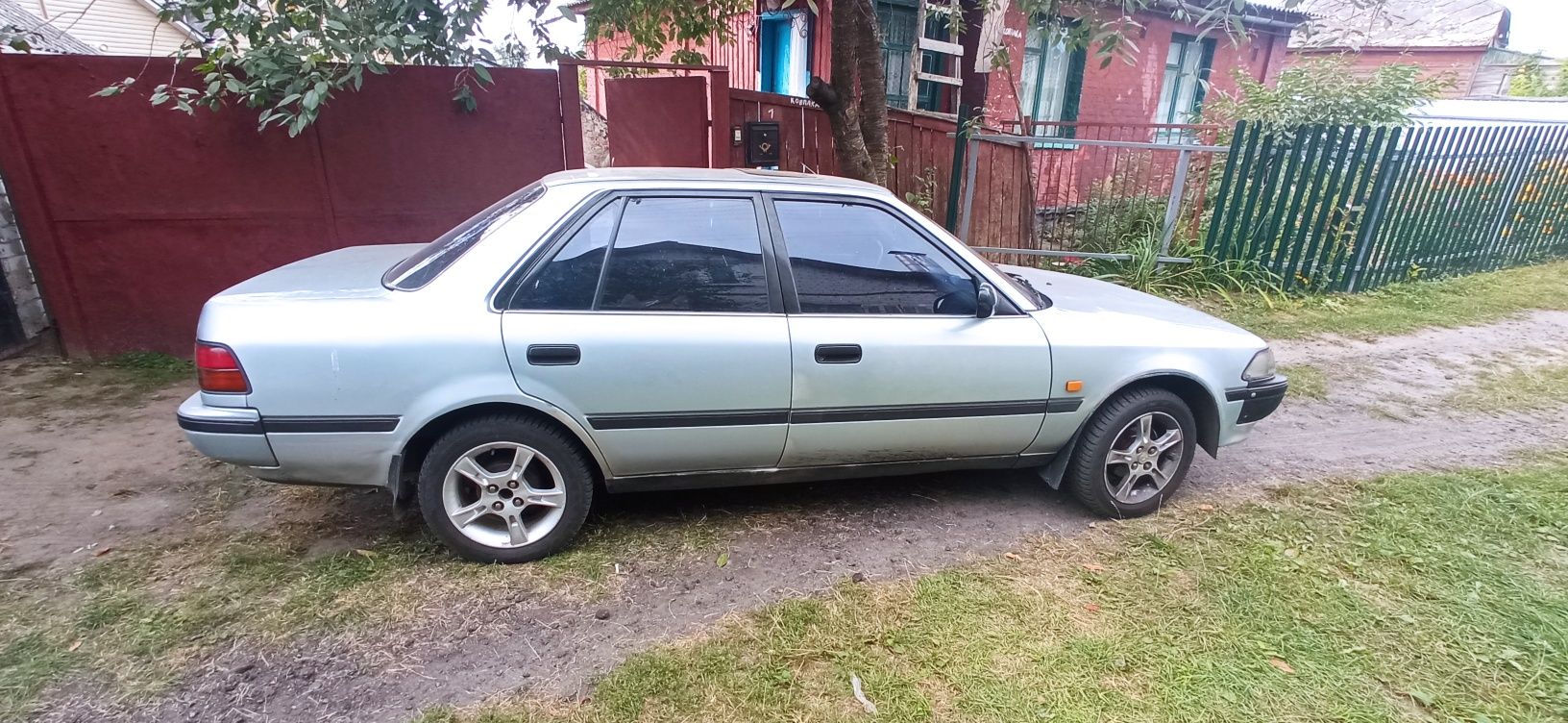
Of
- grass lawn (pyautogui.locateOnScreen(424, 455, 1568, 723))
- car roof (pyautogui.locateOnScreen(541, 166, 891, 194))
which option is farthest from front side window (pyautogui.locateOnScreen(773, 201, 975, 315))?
grass lawn (pyautogui.locateOnScreen(424, 455, 1568, 723))

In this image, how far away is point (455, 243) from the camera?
119 inches

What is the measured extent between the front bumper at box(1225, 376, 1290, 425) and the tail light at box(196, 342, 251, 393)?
13.0 feet

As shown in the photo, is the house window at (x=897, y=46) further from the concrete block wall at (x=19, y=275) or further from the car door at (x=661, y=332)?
the concrete block wall at (x=19, y=275)

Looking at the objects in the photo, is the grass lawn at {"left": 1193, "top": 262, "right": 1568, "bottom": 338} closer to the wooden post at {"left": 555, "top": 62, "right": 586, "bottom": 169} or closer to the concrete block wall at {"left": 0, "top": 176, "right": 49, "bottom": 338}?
the wooden post at {"left": 555, "top": 62, "right": 586, "bottom": 169}

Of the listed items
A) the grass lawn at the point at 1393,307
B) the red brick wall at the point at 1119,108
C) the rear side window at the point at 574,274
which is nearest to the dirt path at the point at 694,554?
the rear side window at the point at 574,274

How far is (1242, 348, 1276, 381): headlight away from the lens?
11.1 ft

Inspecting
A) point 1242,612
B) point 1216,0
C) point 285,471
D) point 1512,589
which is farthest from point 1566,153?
point 285,471

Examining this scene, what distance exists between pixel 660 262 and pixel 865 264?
0.84 meters

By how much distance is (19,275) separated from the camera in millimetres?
5098

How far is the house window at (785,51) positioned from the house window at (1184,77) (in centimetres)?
690

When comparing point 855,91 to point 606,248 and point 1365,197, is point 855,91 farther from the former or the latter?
point 1365,197

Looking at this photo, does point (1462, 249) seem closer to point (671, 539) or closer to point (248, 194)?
point (671, 539)

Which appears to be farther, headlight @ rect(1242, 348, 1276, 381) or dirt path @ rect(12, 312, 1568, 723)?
headlight @ rect(1242, 348, 1276, 381)

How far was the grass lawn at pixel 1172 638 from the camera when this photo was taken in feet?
7.68
